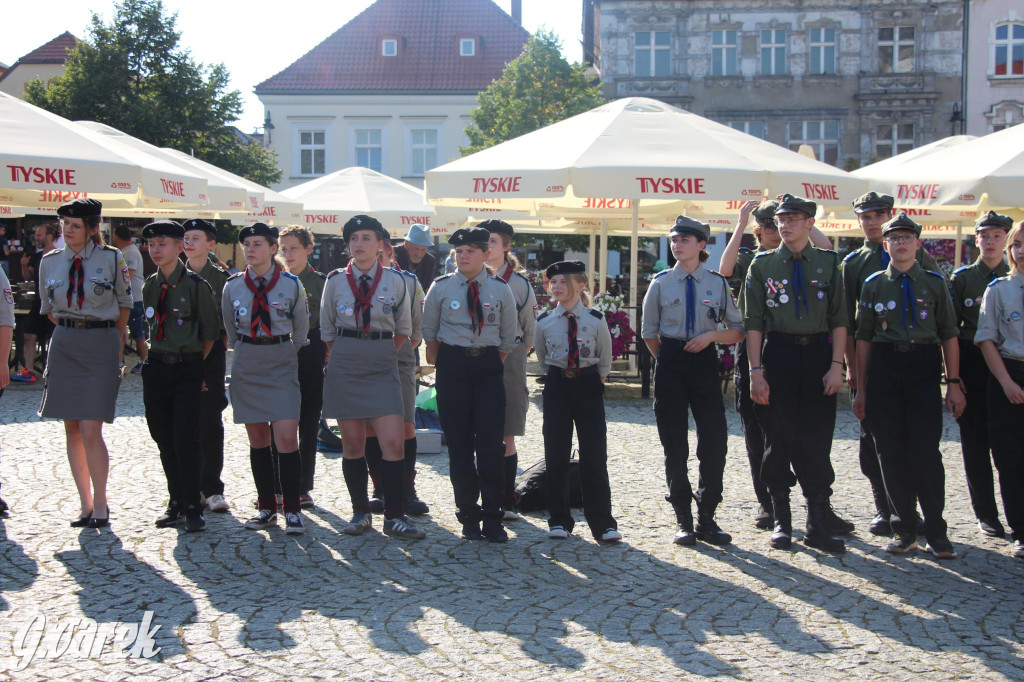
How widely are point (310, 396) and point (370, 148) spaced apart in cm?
3780

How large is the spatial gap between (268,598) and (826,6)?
124ft

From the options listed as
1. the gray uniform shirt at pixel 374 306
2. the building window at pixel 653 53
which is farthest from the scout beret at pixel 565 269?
the building window at pixel 653 53

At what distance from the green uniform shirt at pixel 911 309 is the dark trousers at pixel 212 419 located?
396 cm

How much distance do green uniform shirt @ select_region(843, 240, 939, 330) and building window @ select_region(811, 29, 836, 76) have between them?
112 ft

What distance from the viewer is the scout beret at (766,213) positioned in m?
6.68

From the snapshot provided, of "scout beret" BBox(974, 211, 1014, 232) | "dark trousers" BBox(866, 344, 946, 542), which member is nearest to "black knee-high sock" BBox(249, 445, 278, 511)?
"dark trousers" BBox(866, 344, 946, 542)

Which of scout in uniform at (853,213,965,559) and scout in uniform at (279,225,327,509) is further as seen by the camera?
scout in uniform at (279,225,327,509)

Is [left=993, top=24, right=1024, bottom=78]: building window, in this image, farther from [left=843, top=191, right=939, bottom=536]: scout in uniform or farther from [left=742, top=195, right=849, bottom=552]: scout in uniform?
[left=742, top=195, right=849, bottom=552]: scout in uniform

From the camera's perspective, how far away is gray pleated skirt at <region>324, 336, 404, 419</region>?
21.1ft

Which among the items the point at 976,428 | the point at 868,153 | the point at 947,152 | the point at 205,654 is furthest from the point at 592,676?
the point at 868,153

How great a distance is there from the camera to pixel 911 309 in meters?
6.04

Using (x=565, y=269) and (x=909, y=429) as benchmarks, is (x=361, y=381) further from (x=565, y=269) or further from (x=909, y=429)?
(x=909, y=429)

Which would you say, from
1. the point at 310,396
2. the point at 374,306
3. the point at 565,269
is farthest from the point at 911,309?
the point at 310,396

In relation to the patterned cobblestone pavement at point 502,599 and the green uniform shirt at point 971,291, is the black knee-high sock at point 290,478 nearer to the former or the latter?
the patterned cobblestone pavement at point 502,599
